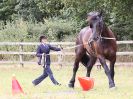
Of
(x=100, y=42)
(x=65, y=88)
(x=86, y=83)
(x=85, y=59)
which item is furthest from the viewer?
(x=85, y=59)

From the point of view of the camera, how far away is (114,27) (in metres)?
28.1

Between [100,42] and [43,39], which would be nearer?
[100,42]

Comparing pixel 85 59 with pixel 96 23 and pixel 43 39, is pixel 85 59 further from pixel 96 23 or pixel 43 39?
pixel 96 23

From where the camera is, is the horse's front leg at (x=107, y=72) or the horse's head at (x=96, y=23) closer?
the horse's front leg at (x=107, y=72)

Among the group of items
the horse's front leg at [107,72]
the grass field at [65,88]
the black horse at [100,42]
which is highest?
the black horse at [100,42]

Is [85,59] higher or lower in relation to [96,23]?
lower

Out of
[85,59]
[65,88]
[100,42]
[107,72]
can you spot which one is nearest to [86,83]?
[107,72]

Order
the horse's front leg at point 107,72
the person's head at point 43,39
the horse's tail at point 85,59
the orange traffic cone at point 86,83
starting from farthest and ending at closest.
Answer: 1. the horse's tail at point 85,59
2. the person's head at point 43,39
3. the orange traffic cone at point 86,83
4. the horse's front leg at point 107,72

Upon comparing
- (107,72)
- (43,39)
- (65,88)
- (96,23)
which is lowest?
(65,88)

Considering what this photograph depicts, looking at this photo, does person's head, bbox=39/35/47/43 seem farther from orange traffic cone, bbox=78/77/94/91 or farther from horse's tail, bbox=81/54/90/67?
orange traffic cone, bbox=78/77/94/91

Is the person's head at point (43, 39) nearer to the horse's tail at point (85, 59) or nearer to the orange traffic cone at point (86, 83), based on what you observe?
the horse's tail at point (85, 59)

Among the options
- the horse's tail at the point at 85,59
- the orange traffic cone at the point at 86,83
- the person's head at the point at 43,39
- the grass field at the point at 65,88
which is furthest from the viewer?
the horse's tail at the point at 85,59

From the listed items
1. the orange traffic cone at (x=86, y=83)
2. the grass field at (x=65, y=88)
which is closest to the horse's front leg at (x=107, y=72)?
the grass field at (x=65, y=88)

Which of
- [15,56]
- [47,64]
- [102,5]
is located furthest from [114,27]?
[47,64]
